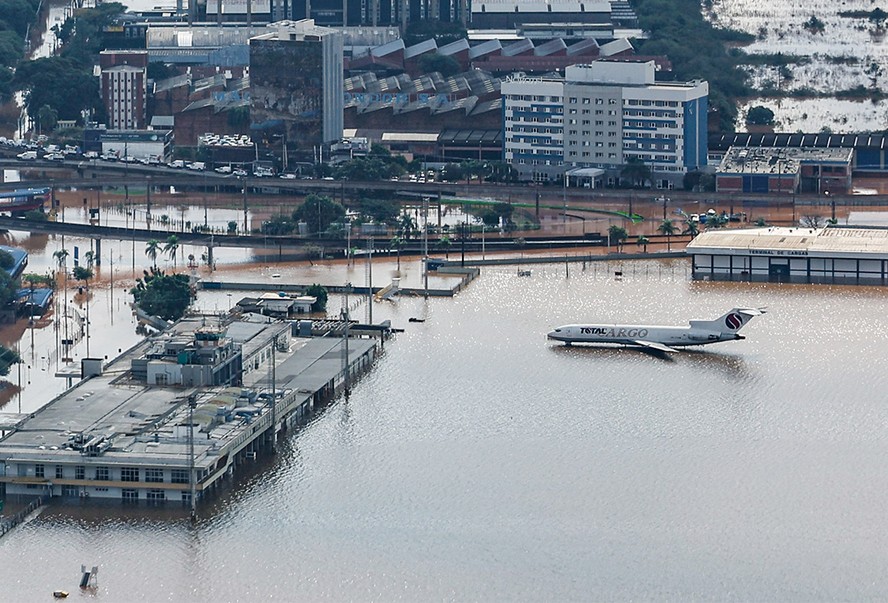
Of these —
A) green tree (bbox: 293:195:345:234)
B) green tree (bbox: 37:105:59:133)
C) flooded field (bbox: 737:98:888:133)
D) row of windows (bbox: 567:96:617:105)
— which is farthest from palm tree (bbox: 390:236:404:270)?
flooded field (bbox: 737:98:888:133)

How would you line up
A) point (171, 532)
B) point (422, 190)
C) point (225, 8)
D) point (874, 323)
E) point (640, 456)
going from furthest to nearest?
→ point (225, 8), point (422, 190), point (874, 323), point (640, 456), point (171, 532)

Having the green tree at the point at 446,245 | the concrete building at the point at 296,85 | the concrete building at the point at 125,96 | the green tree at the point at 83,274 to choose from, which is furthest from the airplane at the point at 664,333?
the concrete building at the point at 125,96

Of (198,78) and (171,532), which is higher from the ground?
(198,78)

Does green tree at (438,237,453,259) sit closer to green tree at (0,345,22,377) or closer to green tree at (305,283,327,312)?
green tree at (305,283,327,312)

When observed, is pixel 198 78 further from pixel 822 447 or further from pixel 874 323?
pixel 822 447

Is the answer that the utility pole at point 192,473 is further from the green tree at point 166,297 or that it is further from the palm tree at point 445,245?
the palm tree at point 445,245

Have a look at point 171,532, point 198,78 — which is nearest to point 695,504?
point 171,532

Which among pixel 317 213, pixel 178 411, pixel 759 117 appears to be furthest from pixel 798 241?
pixel 759 117
